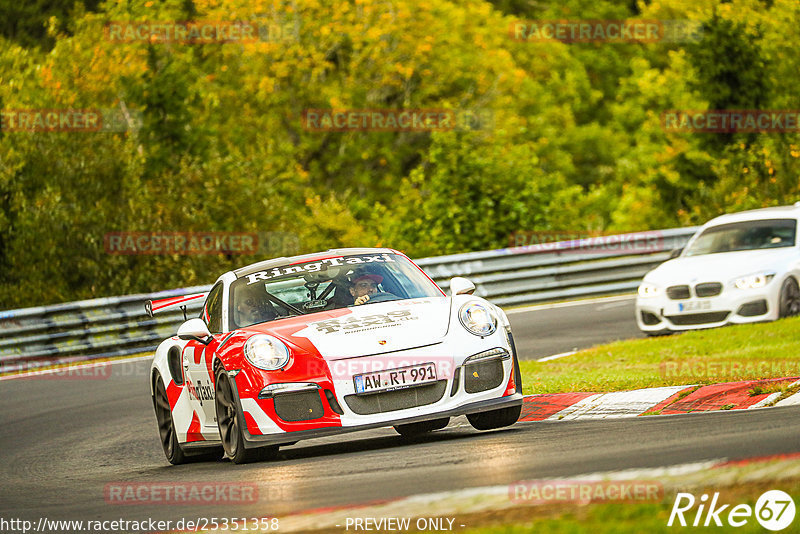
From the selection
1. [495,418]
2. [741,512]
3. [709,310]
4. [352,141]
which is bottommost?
[352,141]

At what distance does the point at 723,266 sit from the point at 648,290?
37.7 inches

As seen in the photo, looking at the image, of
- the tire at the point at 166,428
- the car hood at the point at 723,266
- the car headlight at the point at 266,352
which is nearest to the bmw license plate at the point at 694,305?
the car hood at the point at 723,266

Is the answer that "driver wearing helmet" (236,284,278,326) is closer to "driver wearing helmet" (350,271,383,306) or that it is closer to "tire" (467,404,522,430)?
"driver wearing helmet" (350,271,383,306)

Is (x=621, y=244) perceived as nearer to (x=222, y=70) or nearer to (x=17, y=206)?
(x=17, y=206)

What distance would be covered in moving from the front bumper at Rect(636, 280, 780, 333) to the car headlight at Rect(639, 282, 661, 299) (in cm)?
5

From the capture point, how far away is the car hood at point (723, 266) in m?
16.6

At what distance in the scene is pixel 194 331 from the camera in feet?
33.0

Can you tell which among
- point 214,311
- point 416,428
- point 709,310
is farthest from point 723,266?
Result: point 214,311

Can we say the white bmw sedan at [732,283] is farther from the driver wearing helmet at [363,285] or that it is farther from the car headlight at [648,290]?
the driver wearing helmet at [363,285]

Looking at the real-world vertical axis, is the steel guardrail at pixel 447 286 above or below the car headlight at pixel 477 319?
below

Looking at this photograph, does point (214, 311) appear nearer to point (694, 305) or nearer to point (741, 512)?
point (741, 512)

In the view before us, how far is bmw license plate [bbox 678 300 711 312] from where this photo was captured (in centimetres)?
1659

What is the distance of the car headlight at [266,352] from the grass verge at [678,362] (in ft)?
11.0

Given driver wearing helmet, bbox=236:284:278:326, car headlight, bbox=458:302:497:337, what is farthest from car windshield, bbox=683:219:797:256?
driver wearing helmet, bbox=236:284:278:326
